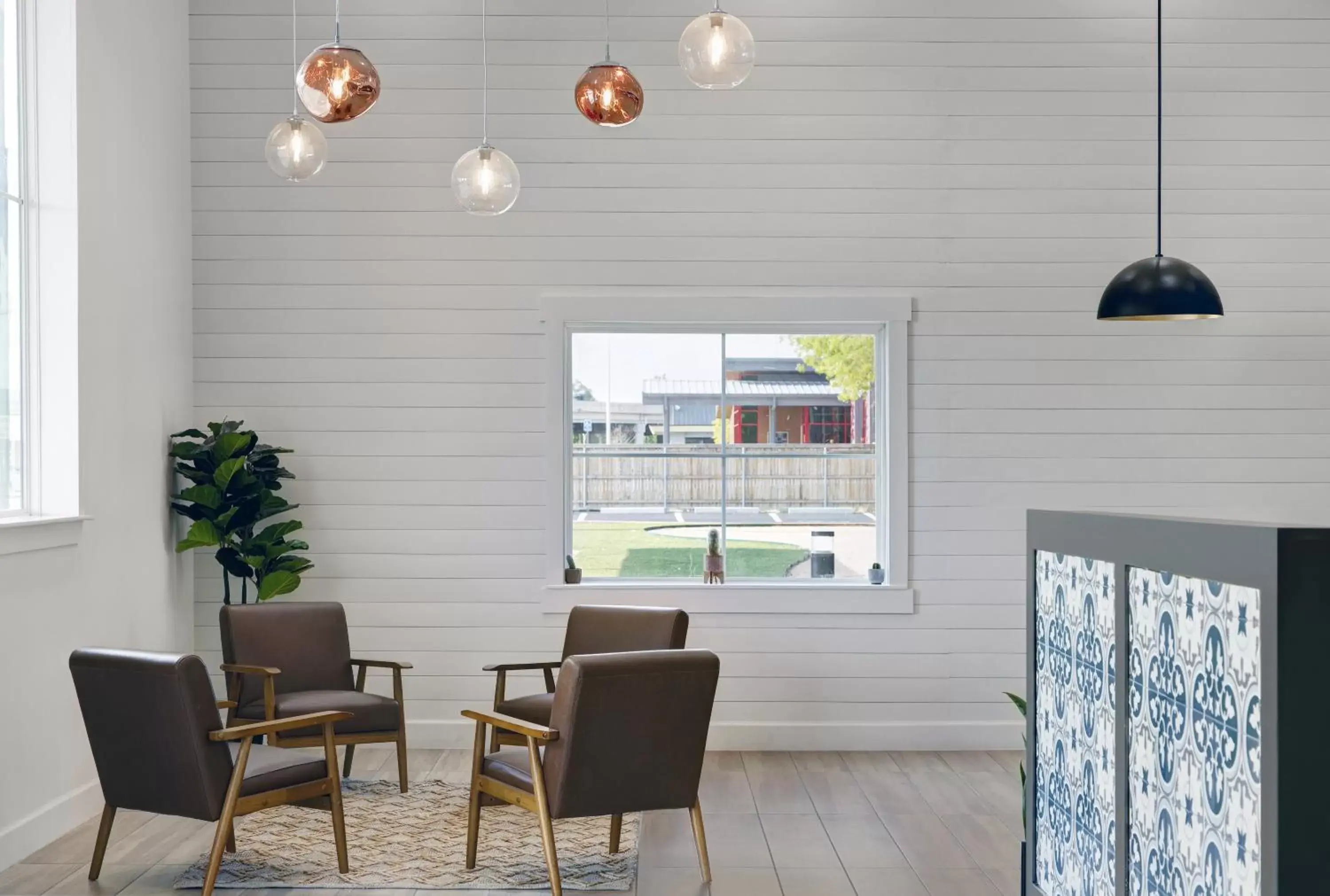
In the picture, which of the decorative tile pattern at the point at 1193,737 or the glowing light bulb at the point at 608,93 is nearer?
the decorative tile pattern at the point at 1193,737

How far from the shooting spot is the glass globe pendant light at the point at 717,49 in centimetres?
320

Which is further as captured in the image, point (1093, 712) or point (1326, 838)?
point (1093, 712)

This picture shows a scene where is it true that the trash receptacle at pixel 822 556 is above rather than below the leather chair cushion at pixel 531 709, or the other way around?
above

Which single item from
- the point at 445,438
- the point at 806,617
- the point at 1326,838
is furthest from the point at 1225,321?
the point at 1326,838

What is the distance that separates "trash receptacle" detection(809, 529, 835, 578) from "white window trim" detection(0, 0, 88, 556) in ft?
11.6

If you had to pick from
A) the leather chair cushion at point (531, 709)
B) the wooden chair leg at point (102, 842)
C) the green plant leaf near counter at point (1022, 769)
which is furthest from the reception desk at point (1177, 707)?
the wooden chair leg at point (102, 842)

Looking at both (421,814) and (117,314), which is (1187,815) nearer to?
(421,814)

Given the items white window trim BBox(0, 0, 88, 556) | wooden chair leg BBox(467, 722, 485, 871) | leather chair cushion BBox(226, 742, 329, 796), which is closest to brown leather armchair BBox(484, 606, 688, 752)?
wooden chair leg BBox(467, 722, 485, 871)

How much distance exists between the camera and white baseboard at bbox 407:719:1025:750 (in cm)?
606

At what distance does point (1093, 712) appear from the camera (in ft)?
7.60

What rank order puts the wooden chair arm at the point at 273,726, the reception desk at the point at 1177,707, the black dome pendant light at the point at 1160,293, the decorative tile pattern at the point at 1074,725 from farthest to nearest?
the black dome pendant light at the point at 1160,293, the wooden chair arm at the point at 273,726, the decorative tile pattern at the point at 1074,725, the reception desk at the point at 1177,707

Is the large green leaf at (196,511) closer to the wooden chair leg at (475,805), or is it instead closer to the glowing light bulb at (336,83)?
the wooden chair leg at (475,805)

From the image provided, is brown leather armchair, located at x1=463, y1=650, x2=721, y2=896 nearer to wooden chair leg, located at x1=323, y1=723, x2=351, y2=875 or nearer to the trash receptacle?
wooden chair leg, located at x1=323, y1=723, x2=351, y2=875

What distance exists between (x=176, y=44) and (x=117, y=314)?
5.25 feet
